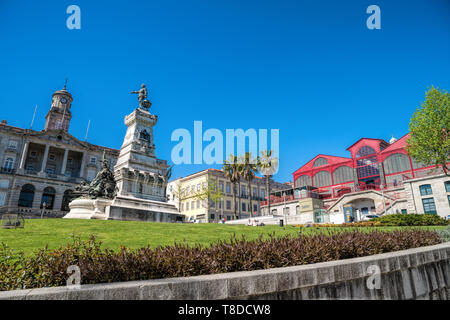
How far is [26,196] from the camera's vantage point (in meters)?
48.0

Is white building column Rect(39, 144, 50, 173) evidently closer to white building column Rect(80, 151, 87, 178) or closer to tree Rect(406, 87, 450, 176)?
white building column Rect(80, 151, 87, 178)

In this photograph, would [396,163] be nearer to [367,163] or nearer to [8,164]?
[367,163]

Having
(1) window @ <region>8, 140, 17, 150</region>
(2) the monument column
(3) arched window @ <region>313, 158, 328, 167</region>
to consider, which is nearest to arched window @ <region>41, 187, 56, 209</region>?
(2) the monument column

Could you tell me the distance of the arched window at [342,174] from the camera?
49469 mm

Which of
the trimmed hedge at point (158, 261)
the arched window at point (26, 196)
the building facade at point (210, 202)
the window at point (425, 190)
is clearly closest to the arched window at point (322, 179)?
the building facade at point (210, 202)

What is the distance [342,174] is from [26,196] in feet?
191

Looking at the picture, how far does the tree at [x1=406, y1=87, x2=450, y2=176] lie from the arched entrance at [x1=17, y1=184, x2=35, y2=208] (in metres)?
58.6

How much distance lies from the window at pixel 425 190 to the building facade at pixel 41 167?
49.4 m

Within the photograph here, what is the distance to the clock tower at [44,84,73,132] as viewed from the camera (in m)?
63.4

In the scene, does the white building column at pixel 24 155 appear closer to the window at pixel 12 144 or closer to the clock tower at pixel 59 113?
the window at pixel 12 144

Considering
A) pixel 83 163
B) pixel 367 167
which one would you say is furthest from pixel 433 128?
pixel 83 163
